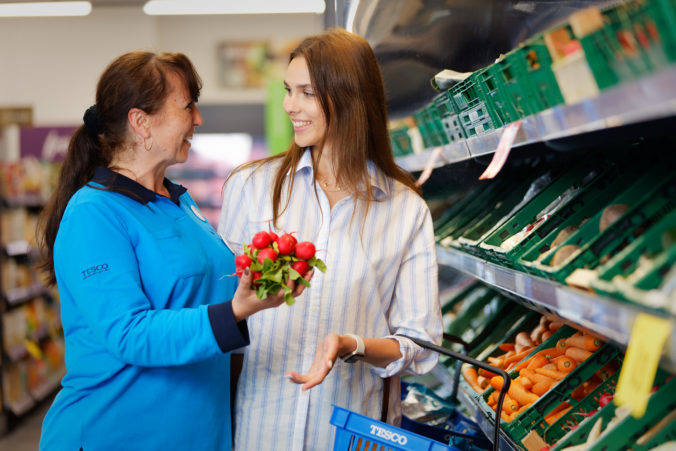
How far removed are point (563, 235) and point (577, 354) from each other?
1.51 feet

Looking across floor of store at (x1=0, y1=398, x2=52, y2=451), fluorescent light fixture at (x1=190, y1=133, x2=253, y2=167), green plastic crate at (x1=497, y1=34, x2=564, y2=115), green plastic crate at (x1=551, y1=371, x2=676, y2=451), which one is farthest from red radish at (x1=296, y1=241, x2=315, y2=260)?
fluorescent light fixture at (x1=190, y1=133, x2=253, y2=167)

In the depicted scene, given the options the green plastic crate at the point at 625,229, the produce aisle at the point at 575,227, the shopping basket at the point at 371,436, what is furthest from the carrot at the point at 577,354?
the green plastic crate at the point at 625,229

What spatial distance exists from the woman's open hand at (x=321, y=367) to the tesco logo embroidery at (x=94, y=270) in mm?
482

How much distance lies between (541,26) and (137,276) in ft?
5.38

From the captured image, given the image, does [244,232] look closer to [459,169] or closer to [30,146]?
[459,169]

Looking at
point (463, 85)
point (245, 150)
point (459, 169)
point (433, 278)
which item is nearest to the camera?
point (433, 278)

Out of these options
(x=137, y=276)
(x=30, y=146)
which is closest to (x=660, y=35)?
(x=137, y=276)

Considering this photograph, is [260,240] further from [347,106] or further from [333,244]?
[347,106]

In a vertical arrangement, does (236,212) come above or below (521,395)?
above

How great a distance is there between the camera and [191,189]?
26.1 feet

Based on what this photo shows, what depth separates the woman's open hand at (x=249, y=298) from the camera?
144cm

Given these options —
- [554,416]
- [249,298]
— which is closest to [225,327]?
[249,298]

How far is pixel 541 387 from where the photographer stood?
78.2 inches

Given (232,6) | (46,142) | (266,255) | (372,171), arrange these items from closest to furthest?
(266,255) → (372,171) → (46,142) → (232,6)
